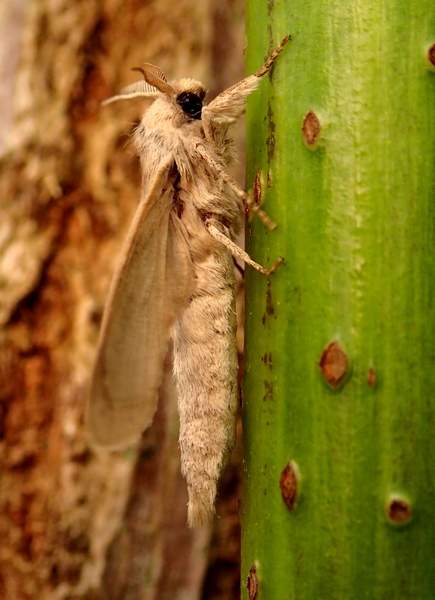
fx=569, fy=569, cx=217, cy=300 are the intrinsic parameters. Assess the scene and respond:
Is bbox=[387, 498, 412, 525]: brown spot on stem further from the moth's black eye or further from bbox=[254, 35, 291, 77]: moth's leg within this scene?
the moth's black eye

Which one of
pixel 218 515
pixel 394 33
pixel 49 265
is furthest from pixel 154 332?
pixel 49 265

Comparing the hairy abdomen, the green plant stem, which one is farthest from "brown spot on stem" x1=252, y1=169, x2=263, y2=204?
the hairy abdomen

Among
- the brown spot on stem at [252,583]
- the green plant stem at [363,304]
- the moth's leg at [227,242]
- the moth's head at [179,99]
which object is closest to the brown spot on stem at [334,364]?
the green plant stem at [363,304]

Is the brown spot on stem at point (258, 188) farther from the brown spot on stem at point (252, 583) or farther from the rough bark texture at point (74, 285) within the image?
the rough bark texture at point (74, 285)

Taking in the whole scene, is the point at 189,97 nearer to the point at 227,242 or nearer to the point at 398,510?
the point at 227,242

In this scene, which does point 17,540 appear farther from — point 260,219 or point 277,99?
point 277,99

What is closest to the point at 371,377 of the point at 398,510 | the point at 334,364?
the point at 334,364
